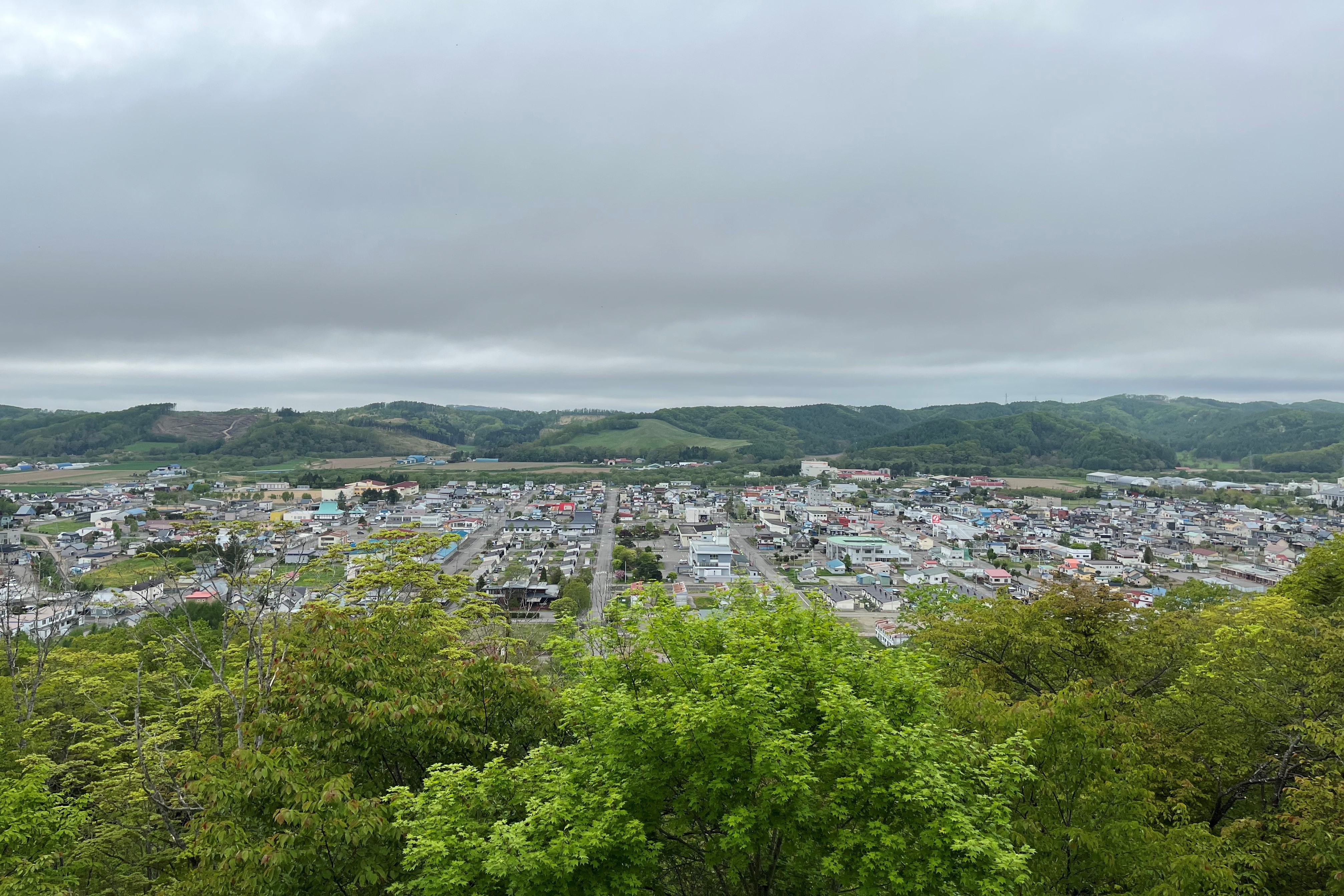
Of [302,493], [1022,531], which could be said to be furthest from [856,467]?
[302,493]

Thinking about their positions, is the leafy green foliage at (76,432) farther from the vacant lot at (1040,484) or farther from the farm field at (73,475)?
the vacant lot at (1040,484)

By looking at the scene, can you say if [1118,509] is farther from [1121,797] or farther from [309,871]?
[309,871]

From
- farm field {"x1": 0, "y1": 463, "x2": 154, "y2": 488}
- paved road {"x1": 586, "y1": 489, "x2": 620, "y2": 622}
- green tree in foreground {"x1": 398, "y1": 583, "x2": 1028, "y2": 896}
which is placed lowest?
paved road {"x1": 586, "y1": 489, "x2": 620, "y2": 622}

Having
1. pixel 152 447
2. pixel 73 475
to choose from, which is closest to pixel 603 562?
pixel 73 475

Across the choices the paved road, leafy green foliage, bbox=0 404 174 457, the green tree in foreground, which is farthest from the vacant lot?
leafy green foliage, bbox=0 404 174 457

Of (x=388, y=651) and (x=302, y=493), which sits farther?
(x=302, y=493)

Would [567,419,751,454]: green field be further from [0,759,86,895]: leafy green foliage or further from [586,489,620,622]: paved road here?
[0,759,86,895]: leafy green foliage

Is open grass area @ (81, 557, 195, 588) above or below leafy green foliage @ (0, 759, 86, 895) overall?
above
